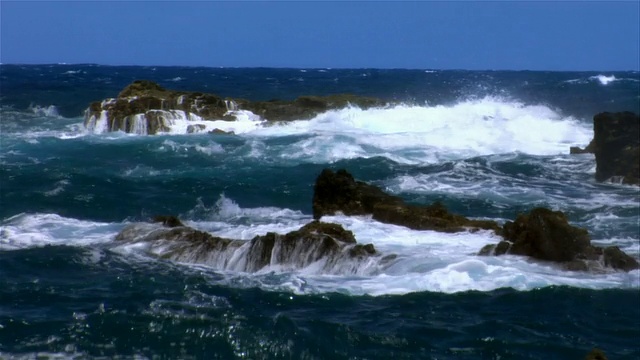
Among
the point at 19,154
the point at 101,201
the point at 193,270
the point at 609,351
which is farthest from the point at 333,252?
the point at 19,154

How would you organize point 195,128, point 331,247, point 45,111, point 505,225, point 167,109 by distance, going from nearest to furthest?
point 331,247 < point 505,225 < point 195,128 < point 167,109 < point 45,111

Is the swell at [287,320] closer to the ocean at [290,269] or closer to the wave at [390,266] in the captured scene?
the ocean at [290,269]

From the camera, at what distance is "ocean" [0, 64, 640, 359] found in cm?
937

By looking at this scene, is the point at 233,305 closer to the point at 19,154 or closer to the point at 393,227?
the point at 393,227

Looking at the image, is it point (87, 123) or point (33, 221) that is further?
point (87, 123)

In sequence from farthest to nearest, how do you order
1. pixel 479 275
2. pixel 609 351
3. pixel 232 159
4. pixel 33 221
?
1. pixel 232 159
2. pixel 33 221
3. pixel 479 275
4. pixel 609 351

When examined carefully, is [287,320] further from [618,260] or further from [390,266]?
[618,260]

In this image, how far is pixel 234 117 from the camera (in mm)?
32969

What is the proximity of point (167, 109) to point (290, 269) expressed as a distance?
2035cm

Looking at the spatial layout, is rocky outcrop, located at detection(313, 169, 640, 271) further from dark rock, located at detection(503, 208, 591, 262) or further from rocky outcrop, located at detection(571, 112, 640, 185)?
rocky outcrop, located at detection(571, 112, 640, 185)

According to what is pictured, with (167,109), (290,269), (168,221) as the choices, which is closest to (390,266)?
(290,269)

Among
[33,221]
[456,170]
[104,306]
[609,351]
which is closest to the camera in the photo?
[609,351]

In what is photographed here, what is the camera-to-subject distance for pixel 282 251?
40.1 feet

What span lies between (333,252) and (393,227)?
2487mm
